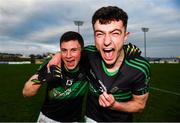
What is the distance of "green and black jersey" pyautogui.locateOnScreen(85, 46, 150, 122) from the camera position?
366 centimetres

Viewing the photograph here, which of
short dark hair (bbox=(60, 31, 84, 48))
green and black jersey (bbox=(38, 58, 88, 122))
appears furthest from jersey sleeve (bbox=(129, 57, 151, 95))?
short dark hair (bbox=(60, 31, 84, 48))

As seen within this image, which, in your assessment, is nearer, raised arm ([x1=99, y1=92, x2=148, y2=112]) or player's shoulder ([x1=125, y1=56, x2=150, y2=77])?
raised arm ([x1=99, y1=92, x2=148, y2=112])

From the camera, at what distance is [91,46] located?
15.3 ft

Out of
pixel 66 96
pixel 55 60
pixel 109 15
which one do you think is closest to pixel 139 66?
pixel 109 15

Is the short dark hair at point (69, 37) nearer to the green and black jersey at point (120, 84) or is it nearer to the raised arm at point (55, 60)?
the raised arm at point (55, 60)

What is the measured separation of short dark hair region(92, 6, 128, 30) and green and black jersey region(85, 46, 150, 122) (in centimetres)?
58

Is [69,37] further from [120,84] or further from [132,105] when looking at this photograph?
[132,105]

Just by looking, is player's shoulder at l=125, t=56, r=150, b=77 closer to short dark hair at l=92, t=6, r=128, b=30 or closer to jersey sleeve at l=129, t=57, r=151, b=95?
jersey sleeve at l=129, t=57, r=151, b=95

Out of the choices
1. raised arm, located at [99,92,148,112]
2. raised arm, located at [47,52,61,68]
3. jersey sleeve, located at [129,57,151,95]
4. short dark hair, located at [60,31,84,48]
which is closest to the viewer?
raised arm, located at [99,92,148,112]

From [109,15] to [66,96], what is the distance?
1702 mm

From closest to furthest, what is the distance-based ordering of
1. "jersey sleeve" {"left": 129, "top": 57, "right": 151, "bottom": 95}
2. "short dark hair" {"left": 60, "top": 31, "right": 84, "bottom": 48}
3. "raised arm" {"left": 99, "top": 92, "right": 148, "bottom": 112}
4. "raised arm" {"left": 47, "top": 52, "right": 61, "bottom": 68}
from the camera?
"raised arm" {"left": 99, "top": 92, "right": 148, "bottom": 112} → "jersey sleeve" {"left": 129, "top": 57, "right": 151, "bottom": 95} → "raised arm" {"left": 47, "top": 52, "right": 61, "bottom": 68} → "short dark hair" {"left": 60, "top": 31, "right": 84, "bottom": 48}

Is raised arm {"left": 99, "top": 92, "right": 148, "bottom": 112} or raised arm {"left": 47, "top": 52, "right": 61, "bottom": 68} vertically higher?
raised arm {"left": 47, "top": 52, "right": 61, "bottom": 68}

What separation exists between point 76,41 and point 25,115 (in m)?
6.22

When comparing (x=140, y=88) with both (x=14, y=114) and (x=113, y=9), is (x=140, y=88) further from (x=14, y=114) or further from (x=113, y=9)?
(x=14, y=114)
